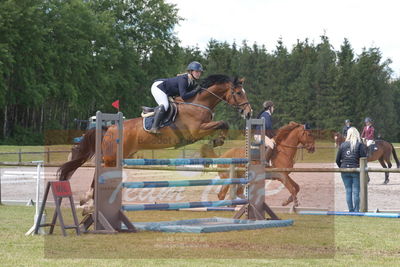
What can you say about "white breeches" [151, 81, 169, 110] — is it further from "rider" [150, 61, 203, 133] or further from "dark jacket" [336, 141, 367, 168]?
"dark jacket" [336, 141, 367, 168]

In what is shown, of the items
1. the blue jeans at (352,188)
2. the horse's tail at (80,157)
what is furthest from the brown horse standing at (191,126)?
the blue jeans at (352,188)

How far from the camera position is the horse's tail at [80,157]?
32.0ft

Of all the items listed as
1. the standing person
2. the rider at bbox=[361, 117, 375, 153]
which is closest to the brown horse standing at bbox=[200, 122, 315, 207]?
the standing person

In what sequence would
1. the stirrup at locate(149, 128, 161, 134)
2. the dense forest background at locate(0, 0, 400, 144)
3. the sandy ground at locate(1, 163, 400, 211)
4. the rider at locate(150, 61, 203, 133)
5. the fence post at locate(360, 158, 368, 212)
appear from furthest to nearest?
the dense forest background at locate(0, 0, 400, 144)
the sandy ground at locate(1, 163, 400, 211)
the fence post at locate(360, 158, 368, 212)
the stirrup at locate(149, 128, 161, 134)
the rider at locate(150, 61, 203, 133)

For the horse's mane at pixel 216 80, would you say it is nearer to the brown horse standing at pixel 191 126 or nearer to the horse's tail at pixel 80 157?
the brown horse standing at pixel 191 126

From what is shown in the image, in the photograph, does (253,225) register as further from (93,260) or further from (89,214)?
(93,260)

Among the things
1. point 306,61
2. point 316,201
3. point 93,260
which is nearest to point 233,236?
point 93,260

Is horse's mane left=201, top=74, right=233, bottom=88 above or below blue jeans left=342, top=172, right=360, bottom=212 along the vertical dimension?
above

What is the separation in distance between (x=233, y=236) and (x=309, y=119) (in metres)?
54.4

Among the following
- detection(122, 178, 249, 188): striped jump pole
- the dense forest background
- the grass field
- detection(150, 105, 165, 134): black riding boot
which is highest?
the dense forest background

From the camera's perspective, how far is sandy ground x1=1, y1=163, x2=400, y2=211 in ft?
48.5

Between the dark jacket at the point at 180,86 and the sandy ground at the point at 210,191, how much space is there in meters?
4.05

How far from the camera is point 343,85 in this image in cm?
6162

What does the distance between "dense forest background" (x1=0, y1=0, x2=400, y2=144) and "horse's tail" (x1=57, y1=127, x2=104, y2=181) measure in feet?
102
